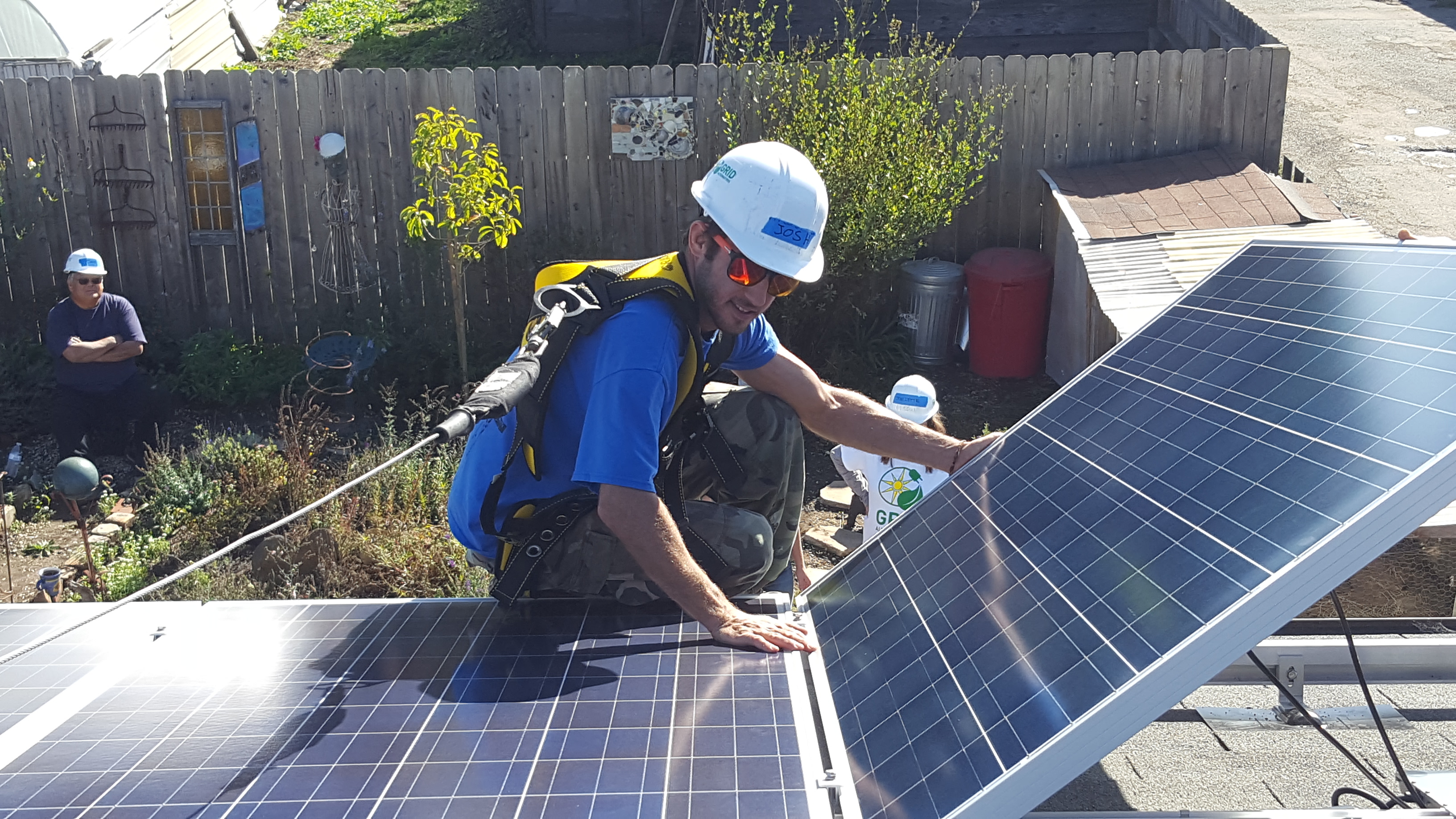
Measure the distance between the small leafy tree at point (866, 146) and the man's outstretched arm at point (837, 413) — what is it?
15.0 ft

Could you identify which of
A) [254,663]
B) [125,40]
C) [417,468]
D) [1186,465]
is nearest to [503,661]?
[254,663]

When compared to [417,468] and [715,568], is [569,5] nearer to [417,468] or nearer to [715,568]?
[417,468]

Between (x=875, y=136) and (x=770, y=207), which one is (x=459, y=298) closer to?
(x=875, y=136)

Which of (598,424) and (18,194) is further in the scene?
(18,194)

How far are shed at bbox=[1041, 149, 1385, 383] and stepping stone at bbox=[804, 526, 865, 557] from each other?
184 cm

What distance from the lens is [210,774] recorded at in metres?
2.21

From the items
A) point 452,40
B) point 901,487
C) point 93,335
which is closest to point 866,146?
point 901,487

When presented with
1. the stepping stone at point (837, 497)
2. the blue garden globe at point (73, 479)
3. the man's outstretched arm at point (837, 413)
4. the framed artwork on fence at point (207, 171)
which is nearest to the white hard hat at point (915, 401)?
the man's outstretched arm at point (837, 413)

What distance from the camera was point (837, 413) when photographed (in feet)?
13.0

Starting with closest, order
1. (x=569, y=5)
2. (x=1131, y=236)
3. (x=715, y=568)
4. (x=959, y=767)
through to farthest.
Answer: (x=959, y=767)
(x=715, y=568)
(x=1131, y=236)
(x=569, y=5)

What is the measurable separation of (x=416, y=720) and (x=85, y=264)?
6919 millimetres

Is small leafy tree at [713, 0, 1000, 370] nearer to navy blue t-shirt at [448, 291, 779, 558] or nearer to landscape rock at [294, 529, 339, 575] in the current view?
landscape rock at [294, 529, 339, 575]

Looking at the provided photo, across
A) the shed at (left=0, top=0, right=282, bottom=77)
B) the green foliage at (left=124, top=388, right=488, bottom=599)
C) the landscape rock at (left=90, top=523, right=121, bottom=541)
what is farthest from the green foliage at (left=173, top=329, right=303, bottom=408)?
the shed at (left=0, top=0, right=282, bottom=77)

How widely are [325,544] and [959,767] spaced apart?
4783 mm
